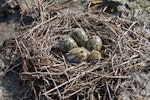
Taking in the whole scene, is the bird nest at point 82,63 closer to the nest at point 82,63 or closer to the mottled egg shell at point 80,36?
the nest at point 82,63

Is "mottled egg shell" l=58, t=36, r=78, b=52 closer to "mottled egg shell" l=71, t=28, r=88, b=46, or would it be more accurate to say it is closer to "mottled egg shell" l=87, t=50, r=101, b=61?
"mottled egg shell" l=71, t=28, r=88, b=46

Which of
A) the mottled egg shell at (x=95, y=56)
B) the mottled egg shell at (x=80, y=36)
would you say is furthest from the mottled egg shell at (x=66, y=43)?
the mottled egg shell at (x=95, y=56)

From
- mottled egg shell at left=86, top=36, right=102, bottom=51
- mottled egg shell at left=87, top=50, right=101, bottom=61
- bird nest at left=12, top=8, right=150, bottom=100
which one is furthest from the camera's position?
mottled egg shell at left=86, top=36, right=102, bottom=51

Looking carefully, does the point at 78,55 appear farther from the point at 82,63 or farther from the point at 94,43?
the point at 94,43

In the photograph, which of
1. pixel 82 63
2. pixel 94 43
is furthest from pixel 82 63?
pixel 94 43

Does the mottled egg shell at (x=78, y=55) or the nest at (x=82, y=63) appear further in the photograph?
the mottled egg shell at (x=78, y=55)

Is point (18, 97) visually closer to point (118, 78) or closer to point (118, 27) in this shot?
point (118, 78)

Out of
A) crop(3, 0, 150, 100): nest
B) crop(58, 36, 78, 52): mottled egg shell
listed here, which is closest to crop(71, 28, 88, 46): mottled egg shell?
crop(58, 36, 78, 52): mottled egg shell
